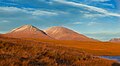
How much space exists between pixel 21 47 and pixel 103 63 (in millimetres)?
5405

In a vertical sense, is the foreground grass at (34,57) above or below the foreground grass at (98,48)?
above

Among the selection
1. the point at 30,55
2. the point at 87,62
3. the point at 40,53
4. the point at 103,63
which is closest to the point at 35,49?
the point at 40,53

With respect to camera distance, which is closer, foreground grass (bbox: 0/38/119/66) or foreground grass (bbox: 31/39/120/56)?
foreground grass (bbox: 0/38/119/66)

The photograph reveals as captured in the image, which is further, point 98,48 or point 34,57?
point 98,48

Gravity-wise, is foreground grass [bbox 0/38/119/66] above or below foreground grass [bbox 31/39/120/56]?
above

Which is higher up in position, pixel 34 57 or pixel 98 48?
pixel 34 57

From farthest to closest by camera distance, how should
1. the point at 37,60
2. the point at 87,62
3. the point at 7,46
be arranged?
the point at 87,62
the point at 7,46
the point at 37,60

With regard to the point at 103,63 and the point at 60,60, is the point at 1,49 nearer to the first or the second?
the point at 60,60

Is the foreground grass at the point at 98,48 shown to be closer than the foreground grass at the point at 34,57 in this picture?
No

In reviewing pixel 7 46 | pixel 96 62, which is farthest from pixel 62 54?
pixel 7 46

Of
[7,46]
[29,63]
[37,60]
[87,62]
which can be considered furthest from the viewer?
[87,62]

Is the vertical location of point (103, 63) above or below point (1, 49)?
below

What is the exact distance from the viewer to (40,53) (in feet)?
60.9

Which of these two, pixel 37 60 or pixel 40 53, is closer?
pixel 37 60
